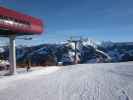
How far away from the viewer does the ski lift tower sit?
19452mm

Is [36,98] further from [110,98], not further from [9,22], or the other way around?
[9,22]

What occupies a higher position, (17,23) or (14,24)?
(17,23)

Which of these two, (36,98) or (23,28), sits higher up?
(23,28)

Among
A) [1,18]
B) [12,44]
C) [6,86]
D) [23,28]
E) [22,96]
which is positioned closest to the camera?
[22,96]

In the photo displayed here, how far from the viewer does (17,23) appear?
21.7m

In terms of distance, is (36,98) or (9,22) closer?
(36,98)

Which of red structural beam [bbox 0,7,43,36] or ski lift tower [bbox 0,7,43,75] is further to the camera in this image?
ski lift tower [bbox 0,7,43,75]

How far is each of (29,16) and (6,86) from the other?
902 centimetres

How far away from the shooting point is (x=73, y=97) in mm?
12766

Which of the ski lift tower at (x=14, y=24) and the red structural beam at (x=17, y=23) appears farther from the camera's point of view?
the ski lift tower at (x=14, y=24)

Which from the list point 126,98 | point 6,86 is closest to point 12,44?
point 6,86

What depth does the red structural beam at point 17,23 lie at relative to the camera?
63.5ft

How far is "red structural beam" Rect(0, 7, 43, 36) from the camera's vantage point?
19344mm

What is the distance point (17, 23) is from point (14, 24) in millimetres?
614
